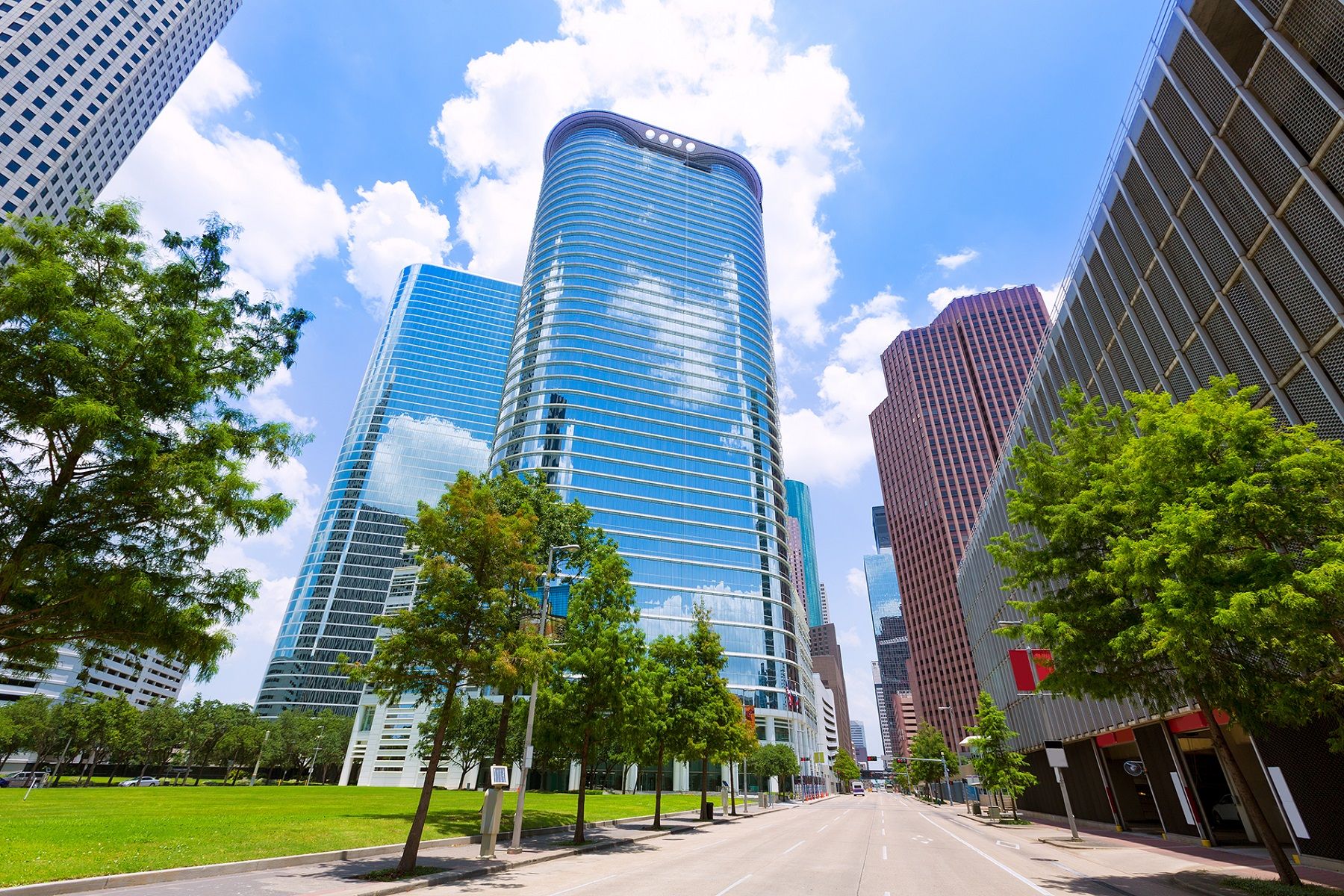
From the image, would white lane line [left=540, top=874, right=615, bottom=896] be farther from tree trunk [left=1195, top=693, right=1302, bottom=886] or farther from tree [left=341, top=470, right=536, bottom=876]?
tree trunk [left=1195, top=693, right=1302, bottom=886]

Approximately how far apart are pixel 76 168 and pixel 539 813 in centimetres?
12093

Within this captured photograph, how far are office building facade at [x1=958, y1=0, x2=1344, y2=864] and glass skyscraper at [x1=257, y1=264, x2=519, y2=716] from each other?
5810 inches

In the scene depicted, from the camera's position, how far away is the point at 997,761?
43062mm

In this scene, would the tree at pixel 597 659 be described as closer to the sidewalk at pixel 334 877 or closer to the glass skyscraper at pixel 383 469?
the sidewalk at pixel 334 877

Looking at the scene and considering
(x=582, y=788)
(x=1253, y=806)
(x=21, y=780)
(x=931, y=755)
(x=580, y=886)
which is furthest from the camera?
(x=931, y=755)

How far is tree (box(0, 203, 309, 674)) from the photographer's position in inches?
368

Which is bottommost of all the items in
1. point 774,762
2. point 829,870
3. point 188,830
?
point 829,870

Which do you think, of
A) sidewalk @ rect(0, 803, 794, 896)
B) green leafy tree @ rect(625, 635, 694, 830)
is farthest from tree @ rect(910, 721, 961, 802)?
sidewalk @ rect(0, 803, 794, 896)

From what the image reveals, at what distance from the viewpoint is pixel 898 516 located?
17800cm

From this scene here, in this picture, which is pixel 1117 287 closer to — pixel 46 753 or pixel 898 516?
pixel 46 753

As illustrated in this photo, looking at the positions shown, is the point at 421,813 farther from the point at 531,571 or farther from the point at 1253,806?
the point at 1253,806

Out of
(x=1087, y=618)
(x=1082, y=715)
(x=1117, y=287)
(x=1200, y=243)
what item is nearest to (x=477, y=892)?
(x=1087, y=618)

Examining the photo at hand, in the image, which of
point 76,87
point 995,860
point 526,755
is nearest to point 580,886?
point 526,755

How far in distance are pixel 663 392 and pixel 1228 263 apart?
317 feet
